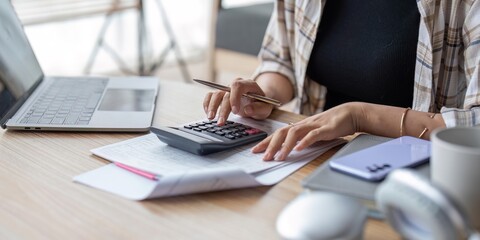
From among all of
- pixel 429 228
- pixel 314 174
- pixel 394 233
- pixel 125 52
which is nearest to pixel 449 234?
pixel 429 228

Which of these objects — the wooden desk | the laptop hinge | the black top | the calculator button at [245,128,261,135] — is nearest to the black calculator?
the calculator button at [245,128,261,135]

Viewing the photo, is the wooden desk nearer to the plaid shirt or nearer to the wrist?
the wrist

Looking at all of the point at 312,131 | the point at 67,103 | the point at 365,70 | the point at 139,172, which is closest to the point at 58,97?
the point at 67,103

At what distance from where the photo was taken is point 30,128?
1.14 meters

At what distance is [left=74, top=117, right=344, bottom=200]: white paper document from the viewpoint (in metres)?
0.87

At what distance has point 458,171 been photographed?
716 millimetres

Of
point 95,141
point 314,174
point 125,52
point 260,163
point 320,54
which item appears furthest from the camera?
point 125,52

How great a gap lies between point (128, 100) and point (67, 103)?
4.6 inches

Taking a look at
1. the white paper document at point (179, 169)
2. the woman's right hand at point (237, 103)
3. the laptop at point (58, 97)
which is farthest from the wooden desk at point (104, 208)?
the woman's right hand at point (237, 103)

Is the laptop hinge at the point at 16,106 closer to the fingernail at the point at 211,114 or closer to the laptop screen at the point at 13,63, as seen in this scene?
the laptop screen at the point at 13,63

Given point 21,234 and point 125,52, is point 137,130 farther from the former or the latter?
point 125,52

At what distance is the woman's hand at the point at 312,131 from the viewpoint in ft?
3.33

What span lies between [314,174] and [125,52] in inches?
117

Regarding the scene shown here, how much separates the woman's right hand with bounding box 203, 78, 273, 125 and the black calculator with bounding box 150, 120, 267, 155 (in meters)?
0.06
